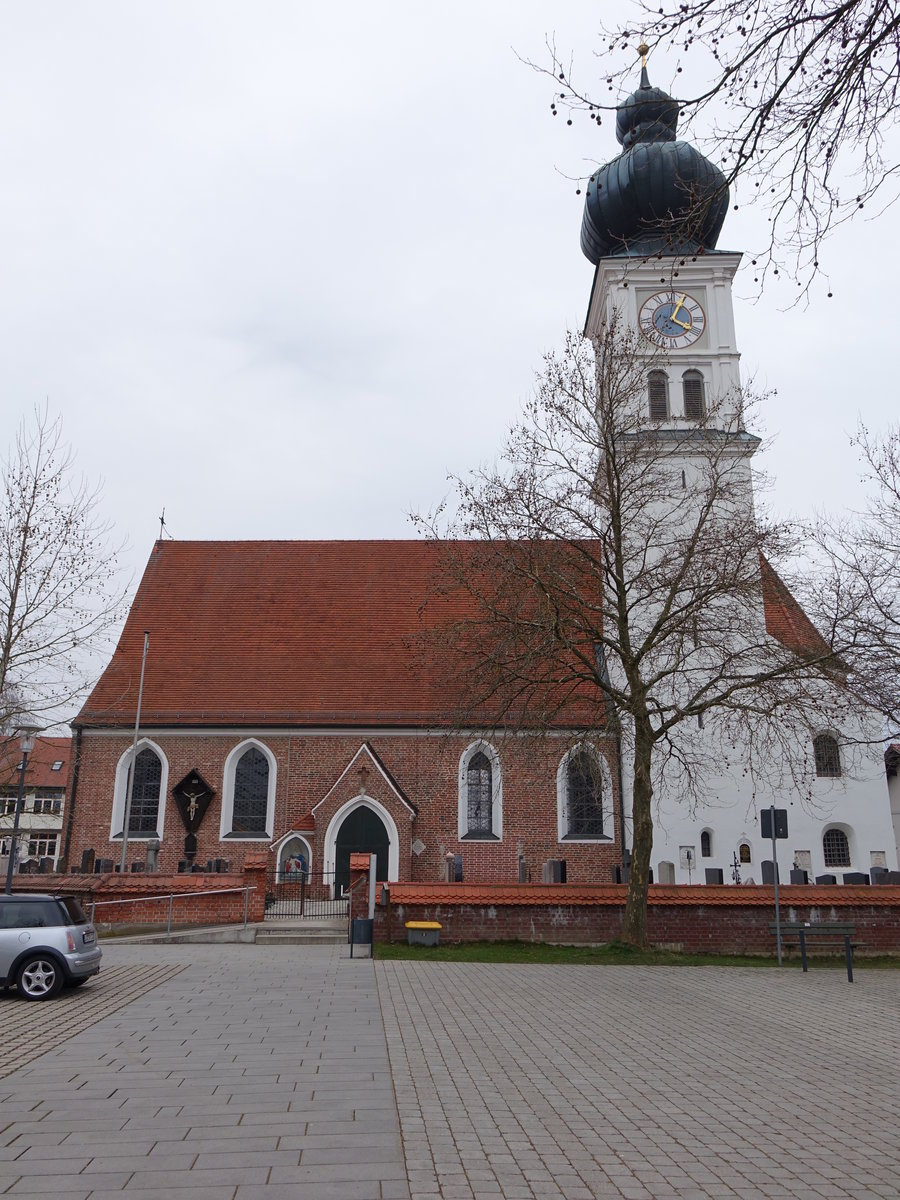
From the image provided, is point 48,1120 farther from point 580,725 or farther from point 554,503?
point 580,725

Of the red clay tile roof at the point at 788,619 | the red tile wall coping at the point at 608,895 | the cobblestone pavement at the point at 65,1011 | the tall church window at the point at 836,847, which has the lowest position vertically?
the cobblestone pavement at the point at 65,1011

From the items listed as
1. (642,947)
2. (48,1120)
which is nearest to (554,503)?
(642,947)

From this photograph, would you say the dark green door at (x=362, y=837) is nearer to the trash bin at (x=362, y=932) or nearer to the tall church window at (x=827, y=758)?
the trash bin at (x=362, y=932)

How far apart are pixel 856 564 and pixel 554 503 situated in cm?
610

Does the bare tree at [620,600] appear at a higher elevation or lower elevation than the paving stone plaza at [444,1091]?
higher

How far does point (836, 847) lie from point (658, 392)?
1324 centimetres

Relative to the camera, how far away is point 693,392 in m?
28.9

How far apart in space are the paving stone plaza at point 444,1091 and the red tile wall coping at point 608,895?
4387 mm

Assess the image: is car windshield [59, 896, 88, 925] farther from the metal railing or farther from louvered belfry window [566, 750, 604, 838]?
louvered belfry window [566, 750, 604, 838]

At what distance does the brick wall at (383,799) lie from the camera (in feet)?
82.0

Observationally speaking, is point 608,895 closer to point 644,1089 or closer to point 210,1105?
point 644,1089

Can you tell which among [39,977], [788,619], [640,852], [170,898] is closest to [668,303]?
[788,619]

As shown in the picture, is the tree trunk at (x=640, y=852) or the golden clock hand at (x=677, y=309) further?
the golden clock hand at (x=677, y=309)

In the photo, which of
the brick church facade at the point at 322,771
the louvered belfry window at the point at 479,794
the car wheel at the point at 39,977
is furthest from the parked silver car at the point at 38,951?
the louvered belfry window at the point at 479,794
